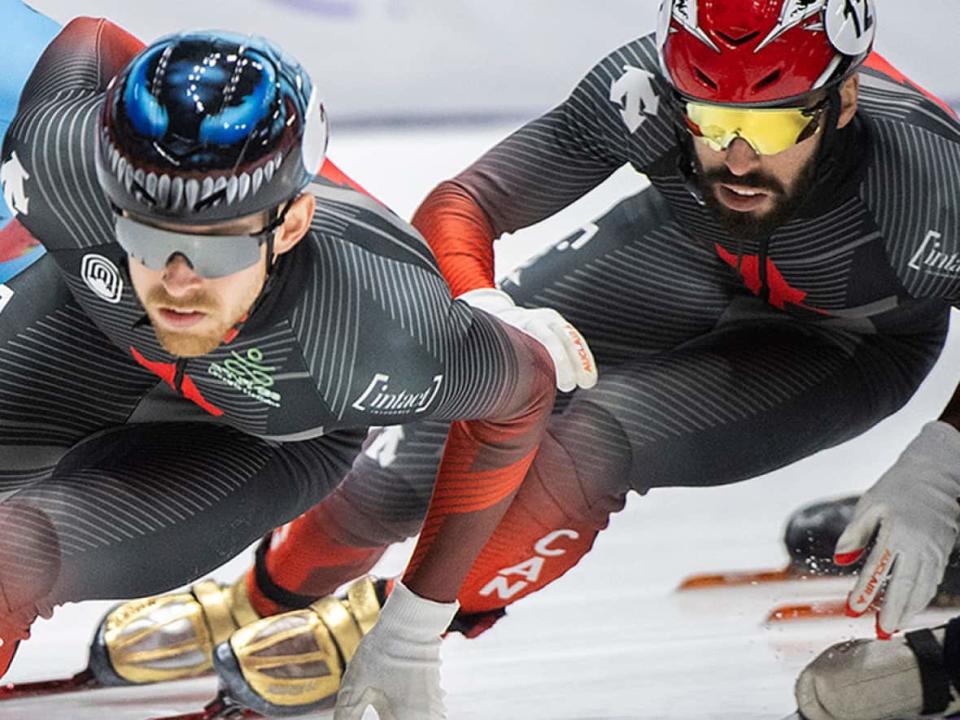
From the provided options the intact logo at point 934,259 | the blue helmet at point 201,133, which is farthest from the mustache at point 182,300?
the intact logo at point 934,259

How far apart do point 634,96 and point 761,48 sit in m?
0.37

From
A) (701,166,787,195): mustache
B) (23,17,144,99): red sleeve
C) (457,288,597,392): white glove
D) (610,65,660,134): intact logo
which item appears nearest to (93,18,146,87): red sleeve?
(23,17,144,99): red sleeve

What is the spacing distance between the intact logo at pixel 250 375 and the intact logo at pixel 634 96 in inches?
30.1

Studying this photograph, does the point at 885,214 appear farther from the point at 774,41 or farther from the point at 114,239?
the point at 114,239

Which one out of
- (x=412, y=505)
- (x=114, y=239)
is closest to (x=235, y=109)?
(x=114, y=239)

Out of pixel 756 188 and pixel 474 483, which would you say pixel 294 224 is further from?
pixel 756 188

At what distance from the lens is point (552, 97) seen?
4.06m

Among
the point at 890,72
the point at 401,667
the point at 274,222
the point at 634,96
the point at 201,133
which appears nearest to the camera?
the point at 201,133

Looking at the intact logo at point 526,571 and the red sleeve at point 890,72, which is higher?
the red sleeve at point 890,72

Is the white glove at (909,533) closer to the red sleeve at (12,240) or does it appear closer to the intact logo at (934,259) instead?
the intact logo at (934,259)

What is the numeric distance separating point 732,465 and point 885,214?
48 centimetres

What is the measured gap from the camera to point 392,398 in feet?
7.86

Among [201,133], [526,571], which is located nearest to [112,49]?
[201,133]

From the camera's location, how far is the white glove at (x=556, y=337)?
2.63m
